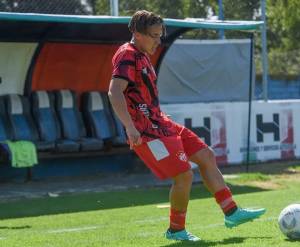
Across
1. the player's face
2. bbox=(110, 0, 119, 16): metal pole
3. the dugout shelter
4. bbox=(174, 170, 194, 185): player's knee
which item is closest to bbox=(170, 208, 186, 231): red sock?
bbox=(174, 170, 194, 185): player's knee

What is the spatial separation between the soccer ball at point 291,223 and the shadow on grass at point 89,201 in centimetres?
431

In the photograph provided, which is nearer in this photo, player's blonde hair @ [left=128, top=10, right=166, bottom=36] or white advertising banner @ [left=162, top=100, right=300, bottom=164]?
player's blonde hair @ [left=128, top=10, right=166, bottom=36]

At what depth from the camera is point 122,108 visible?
6246mm

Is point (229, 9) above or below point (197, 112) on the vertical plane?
above

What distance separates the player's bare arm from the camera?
6.18 meters

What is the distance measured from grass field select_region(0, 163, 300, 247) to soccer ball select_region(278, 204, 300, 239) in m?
0.08

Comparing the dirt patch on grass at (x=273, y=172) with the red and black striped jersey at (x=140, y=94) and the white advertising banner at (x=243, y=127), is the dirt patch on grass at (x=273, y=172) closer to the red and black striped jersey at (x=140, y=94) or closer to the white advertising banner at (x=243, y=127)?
the white advertising banner at (x=243, y=127)

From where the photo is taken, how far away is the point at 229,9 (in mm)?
17344

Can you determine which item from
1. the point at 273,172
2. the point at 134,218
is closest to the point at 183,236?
the point at 134,218

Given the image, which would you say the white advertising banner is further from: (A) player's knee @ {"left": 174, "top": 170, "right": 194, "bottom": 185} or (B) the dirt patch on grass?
(A) player's knee @ {"left": 174, "top": 170, "right": 194, "bottom": 185}

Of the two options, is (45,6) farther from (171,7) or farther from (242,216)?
(242,216)

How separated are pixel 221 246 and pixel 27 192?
691cm

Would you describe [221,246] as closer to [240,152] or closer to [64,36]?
[64,36]

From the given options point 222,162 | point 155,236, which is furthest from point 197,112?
point 155,236
